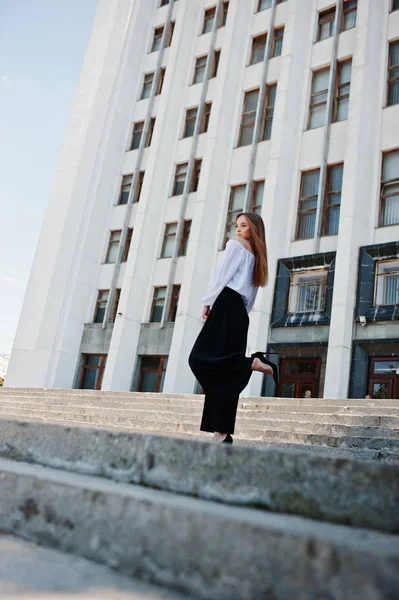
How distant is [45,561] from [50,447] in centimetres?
97

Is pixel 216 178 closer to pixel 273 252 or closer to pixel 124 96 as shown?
pixel 273 252

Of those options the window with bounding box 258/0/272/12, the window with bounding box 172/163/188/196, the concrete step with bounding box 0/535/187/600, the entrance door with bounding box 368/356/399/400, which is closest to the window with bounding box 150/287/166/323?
the window with bounding box 172/163/188/196

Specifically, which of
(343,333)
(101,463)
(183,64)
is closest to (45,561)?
(101,463)

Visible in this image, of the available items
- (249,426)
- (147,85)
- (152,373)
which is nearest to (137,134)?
(147,85)

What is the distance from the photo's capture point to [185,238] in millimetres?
24219

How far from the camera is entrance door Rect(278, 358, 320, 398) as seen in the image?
1856 centimetres

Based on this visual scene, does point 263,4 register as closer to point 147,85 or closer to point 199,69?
point 199,69

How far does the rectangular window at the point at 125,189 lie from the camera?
27.4 meters

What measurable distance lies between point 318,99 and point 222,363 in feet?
67.4

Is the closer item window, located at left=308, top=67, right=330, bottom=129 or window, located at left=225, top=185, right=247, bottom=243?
Answer: window, located at left=308, top=67, right=330, bottom=129

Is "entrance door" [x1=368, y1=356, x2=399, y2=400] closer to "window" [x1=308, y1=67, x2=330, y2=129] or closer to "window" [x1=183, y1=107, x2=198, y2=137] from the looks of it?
"window" [x1=308, y1=67, x2=330, y2=129]

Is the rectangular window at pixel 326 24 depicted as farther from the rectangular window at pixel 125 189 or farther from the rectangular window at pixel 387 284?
the rectangular window at pixel 125 189

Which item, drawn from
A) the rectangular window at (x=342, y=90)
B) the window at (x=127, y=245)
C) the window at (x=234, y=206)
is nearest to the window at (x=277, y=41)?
the rectangular window at (x=342, y=90)

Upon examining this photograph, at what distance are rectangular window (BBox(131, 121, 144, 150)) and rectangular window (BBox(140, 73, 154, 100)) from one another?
168 cm
